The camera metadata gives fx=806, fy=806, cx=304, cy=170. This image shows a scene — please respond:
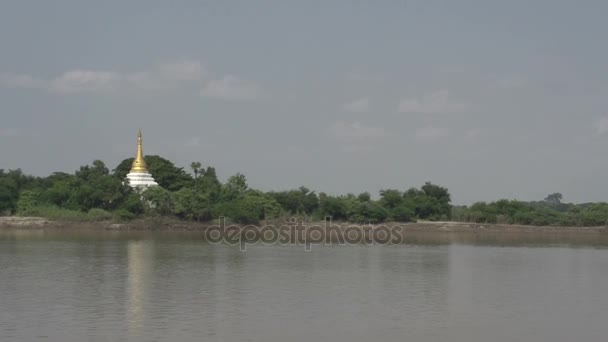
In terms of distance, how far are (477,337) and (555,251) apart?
33842mm

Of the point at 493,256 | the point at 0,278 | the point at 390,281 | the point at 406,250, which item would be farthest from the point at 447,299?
the point at 406,250

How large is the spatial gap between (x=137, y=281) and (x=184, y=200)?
4117 cm

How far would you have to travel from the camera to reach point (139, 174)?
74.4m

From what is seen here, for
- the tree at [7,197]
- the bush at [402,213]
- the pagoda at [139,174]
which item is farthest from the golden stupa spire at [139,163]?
the bush at [402,213]

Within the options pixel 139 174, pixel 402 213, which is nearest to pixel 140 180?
pixel 139 174

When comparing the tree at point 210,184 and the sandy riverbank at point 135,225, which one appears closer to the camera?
the sandy riverbank at point 135,225

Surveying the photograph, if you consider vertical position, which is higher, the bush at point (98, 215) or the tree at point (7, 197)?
the tree at point (7, 197)

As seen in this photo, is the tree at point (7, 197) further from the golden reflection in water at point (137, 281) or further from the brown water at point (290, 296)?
the brown water at point (290, 296)

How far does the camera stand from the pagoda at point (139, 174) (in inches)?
2887

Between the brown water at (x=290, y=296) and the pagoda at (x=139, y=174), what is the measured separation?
3037 centimetres

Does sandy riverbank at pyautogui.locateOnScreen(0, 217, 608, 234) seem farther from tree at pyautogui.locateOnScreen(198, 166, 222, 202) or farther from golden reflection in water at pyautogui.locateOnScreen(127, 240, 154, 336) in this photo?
golden reflection in water at pyautogui.locateOnScreen(127, 240, 154, 336)

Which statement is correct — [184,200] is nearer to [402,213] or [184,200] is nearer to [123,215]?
[123,215]

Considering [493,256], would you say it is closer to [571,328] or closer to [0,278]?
[571,328]

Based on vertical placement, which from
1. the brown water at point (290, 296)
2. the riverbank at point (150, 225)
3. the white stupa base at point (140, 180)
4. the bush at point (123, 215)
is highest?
the white stupa base at point (140, 180)
